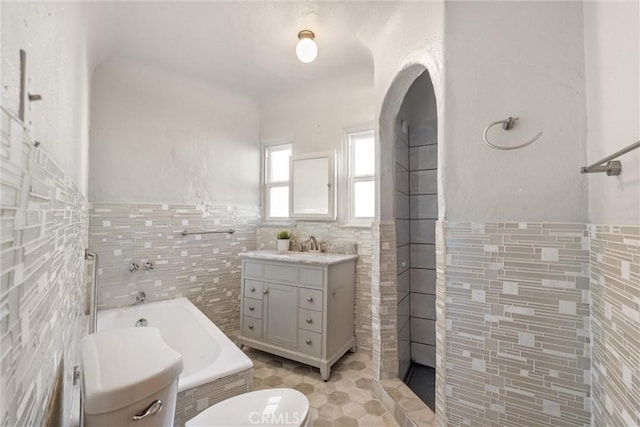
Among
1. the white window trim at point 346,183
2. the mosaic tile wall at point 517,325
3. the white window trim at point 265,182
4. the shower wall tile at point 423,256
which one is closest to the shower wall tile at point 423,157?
the white window trim at point 346,183

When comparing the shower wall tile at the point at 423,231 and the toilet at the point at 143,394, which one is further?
the shower wall tile at the point at 423,231

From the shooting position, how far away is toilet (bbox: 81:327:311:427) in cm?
74

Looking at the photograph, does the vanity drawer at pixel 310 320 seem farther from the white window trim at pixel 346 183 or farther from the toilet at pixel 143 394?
the toilet at pixel 143 394

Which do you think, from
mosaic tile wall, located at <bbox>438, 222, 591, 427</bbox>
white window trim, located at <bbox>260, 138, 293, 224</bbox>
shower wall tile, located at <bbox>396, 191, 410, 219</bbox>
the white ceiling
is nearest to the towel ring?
mosaic tile wall, located at <bbox>438, 222, 591, 427</bbox>

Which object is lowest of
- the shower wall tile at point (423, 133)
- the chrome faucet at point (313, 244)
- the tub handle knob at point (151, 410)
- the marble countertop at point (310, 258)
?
the tub handle knob at point (151, 410)

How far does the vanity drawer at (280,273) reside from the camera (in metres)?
2.33

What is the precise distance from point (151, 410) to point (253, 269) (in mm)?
1739

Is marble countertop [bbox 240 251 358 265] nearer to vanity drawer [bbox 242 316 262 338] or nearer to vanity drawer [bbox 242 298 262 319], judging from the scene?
vanity drawer [bbox 242 298 262 319]

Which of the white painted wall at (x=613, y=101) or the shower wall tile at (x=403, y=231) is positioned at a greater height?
the white painted wall at (x=613, y=101)

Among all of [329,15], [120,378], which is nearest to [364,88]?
[329,15]

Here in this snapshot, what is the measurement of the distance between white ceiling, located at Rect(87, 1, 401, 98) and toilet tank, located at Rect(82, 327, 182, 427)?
1656 mm

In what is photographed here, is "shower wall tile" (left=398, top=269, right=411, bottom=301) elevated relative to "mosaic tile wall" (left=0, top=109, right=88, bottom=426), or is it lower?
lower

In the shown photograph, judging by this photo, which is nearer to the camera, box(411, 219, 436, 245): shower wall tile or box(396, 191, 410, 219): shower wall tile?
box(396, 191, 410, 219): shower wall tile

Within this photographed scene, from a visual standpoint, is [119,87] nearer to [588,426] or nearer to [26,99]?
[26,99]
